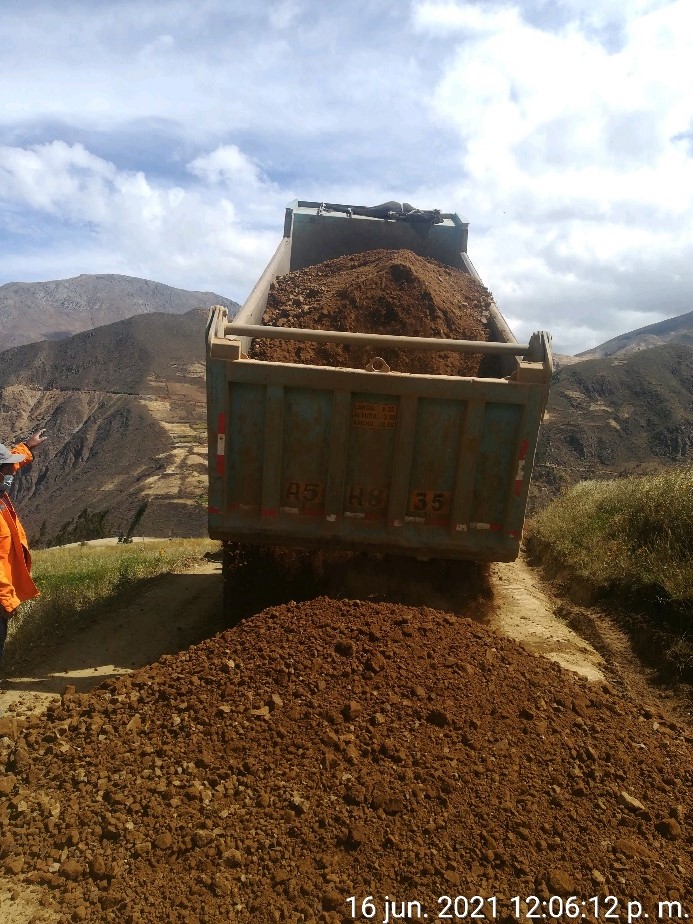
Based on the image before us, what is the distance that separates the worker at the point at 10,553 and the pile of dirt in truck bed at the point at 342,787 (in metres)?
0.78

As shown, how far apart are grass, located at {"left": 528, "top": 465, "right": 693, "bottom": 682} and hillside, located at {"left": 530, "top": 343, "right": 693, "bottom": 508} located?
1651 centimetres

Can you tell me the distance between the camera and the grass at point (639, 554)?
464 cm

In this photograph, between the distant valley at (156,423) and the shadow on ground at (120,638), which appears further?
the distant valley at (156,423)

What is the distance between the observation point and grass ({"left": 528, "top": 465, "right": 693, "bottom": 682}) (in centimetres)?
464

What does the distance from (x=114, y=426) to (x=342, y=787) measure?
50446 millimetres

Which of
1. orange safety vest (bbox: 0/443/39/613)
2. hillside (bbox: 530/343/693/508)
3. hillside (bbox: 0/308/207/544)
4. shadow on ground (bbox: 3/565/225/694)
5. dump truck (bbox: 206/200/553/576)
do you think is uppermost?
dump truck (bbox: 206/200/553/576)

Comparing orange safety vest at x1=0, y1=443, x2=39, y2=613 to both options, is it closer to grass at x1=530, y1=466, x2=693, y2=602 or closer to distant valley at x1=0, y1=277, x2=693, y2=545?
grass at x1=530, y1=466, x2=693, y2=602

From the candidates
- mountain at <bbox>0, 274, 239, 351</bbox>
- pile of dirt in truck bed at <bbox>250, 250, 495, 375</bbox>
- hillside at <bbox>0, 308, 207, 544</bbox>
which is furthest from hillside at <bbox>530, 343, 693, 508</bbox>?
mountain at <bbox>0, 274, 239, 351</bbox>

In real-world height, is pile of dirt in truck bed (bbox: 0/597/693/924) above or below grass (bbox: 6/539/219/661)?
above

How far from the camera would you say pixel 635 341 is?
94812 millimetres

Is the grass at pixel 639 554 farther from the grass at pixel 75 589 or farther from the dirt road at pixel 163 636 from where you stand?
Result: the grass at pixel 75 589

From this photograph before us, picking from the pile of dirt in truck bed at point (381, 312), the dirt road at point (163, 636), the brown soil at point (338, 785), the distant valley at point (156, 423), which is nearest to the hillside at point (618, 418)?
the distant valley at point (156, 423)
